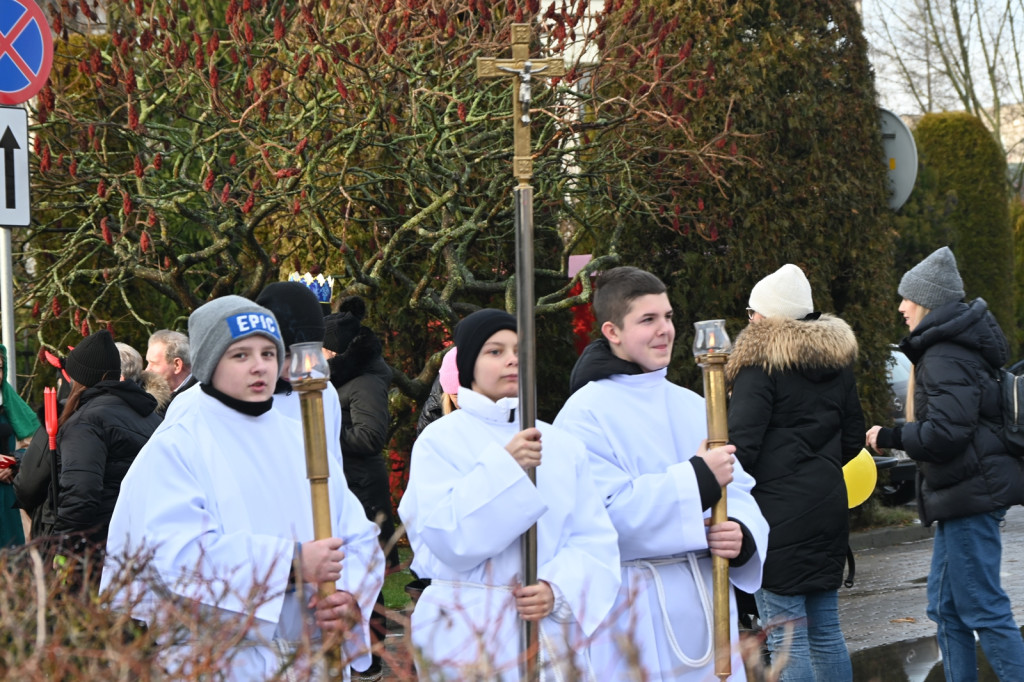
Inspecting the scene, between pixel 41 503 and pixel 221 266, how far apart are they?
18.0 feet

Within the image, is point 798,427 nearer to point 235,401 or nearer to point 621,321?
point 621,321

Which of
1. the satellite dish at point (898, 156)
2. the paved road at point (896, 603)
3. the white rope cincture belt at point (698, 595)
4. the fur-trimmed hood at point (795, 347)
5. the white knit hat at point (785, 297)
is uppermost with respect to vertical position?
the satellite dish at point (898, 156)

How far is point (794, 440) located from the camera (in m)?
5.18

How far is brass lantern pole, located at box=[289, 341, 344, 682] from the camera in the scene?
3.23 meters

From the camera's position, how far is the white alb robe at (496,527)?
140 inches

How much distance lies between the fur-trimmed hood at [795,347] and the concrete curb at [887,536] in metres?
5.51

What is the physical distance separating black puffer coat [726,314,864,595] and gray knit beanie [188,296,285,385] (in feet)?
7.19

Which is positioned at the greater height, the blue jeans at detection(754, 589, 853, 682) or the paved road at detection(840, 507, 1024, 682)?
the blue jeans at detection(754, 589, 853, 682)

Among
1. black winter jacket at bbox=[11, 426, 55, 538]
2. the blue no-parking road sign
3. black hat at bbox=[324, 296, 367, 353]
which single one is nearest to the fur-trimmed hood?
black hat at bbox=[324, 296, 367, 353]

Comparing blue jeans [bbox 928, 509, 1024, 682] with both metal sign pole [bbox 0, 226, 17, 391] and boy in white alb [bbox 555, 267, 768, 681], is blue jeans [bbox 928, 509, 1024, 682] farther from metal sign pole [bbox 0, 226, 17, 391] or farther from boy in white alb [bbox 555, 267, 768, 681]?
metal sign pole [bbox 0, 226, 17, 391]

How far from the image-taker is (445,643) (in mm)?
3742

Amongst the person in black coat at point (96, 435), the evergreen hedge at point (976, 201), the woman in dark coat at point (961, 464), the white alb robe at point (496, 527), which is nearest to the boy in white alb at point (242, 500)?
the white alb robe at point (496, 527)

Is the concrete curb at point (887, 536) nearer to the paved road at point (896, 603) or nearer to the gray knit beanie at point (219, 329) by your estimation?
the paved road at point (896, 603)

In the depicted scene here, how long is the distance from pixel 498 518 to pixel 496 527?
0.03 metres
